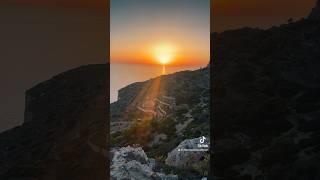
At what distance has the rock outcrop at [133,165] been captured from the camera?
192 inches

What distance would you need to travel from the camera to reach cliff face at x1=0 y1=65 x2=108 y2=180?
470 cm

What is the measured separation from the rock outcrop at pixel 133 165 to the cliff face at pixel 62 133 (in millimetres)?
166

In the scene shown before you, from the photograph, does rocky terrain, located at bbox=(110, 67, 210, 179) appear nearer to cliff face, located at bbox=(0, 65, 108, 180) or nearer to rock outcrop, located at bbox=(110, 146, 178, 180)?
rock outcrop, located at bbox=(110, 146, 178, 180)

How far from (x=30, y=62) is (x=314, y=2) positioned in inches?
108

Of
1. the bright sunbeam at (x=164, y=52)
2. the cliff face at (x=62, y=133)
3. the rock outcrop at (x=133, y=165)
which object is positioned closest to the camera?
the cliff face at (x=62, y=133)

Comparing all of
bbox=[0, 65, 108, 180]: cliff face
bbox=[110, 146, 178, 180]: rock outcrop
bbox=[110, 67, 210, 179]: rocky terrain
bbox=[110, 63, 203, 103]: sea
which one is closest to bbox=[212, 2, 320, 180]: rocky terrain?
bbox=[110, 67, 210, 179]: rocky terrain

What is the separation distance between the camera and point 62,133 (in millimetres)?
4746

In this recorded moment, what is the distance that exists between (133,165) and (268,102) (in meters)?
1.44

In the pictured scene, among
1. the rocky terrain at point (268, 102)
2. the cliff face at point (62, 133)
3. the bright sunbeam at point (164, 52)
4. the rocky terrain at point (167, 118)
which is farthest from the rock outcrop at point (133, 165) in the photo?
the bright sunbeam at point (164, 52)

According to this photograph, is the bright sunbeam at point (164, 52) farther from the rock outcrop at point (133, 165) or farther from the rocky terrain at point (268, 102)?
the rock outcrop at point (133, 165)

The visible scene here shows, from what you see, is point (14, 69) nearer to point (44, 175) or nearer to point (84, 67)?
point (84, 67)

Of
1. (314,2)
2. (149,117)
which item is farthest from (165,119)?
(314,2)

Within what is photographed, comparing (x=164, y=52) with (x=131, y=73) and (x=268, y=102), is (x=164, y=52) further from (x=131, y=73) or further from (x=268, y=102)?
(x=268, y=102)

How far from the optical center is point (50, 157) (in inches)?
185
